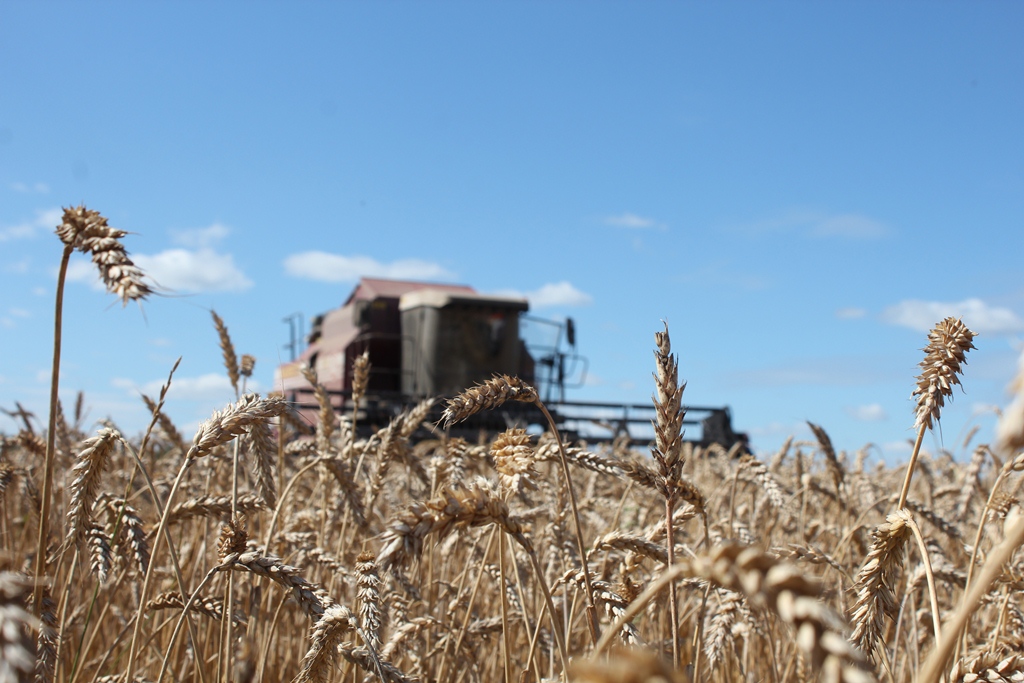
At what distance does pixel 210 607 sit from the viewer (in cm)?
220

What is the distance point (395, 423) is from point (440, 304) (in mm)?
11645

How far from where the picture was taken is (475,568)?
10.8 feet

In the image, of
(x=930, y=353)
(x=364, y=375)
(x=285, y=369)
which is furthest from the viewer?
(x=285, y=369)

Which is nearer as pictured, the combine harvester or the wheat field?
the wheat field

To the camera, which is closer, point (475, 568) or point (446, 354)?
point (475, 568)

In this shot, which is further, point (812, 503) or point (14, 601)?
point (812, 503)


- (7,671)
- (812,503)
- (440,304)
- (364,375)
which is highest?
(440,304)

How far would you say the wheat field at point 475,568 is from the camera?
2.79 ft

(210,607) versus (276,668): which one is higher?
(210,607)

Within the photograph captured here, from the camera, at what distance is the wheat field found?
85 centimetres

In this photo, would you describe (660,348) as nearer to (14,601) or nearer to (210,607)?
(14,601)

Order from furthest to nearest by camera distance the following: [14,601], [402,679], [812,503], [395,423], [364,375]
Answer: [812,503]
[364,375]
[395,423]
[402,679]
[14,601]

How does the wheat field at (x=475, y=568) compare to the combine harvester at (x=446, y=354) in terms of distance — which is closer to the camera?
the wheat field at (x=475, y=568)

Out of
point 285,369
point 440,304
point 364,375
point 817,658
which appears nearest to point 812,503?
point 364,375
